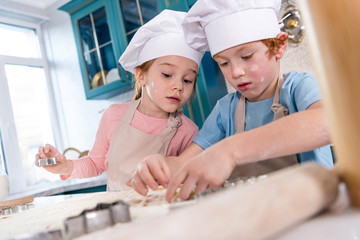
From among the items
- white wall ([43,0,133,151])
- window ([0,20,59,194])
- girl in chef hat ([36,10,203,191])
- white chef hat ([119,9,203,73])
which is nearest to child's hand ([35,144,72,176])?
girl in chef hat ([36,10,203,191])

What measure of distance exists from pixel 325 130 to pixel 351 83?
1.24 feet

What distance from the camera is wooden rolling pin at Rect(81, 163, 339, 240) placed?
0.21 metres

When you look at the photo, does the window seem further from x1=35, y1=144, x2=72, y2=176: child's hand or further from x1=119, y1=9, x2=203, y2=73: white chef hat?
x1=119, y1=9, x2=203, y2=73: white chef hat

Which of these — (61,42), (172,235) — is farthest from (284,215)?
(61,42)

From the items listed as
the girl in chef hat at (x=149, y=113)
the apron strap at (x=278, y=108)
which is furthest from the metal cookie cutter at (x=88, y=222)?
the girl in chef hat at (x=149, y=113)

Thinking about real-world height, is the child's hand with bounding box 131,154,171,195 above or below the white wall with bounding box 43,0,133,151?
below

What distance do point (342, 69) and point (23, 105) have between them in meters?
3.71

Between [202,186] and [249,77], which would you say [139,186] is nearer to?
[202,186]

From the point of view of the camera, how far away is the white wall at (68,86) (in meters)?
3.54

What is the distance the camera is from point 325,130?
0.60m

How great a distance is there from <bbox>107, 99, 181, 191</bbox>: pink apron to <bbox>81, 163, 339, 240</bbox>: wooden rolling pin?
1137 millimetres

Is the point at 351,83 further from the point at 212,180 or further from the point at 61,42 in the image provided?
the point at 61,42

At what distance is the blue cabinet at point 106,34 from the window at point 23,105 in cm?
91

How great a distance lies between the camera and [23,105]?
350 cm
